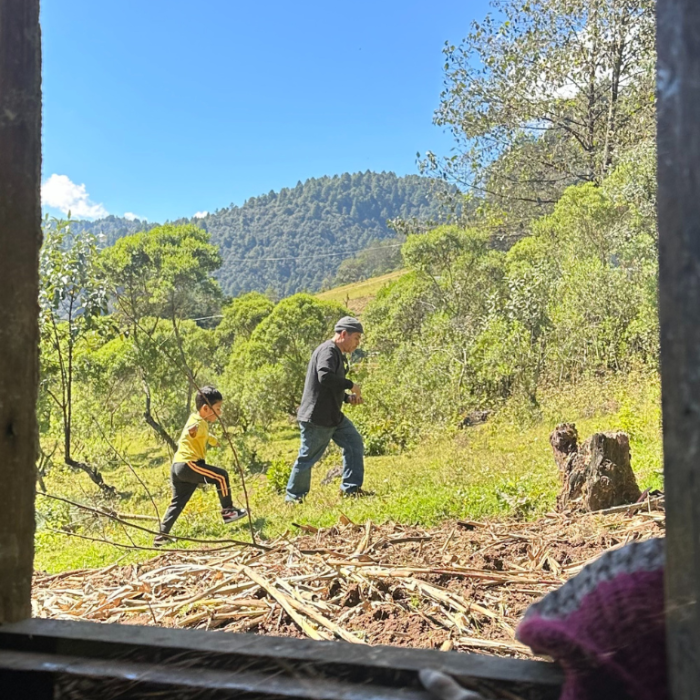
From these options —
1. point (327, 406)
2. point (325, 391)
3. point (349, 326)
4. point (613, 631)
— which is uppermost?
point (349, 326)

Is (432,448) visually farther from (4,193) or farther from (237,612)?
(4,193)

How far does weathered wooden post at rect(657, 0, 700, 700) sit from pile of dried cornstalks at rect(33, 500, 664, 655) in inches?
72.9

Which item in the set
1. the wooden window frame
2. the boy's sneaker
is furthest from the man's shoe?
the wooden window frame

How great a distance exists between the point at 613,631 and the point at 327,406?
5876 millimetres

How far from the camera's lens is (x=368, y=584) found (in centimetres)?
360

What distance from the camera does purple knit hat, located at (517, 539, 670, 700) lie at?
1109 millimetres

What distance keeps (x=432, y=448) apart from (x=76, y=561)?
20.1 feet

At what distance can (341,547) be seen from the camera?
4574mm

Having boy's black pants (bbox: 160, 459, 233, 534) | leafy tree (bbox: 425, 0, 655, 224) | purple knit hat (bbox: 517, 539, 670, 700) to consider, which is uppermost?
leafy tree (bbox: 425, 0, 655, 224)

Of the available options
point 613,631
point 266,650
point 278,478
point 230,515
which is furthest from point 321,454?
point 613,631

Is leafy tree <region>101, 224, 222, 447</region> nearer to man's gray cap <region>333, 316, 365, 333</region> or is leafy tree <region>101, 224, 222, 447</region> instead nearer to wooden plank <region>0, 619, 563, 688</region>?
man's gray cap <region>333, 316, 365, 333</region>

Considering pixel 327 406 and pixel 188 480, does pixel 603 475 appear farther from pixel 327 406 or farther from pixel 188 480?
pixel 188 480

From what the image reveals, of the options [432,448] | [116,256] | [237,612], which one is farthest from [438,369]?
[237,612]

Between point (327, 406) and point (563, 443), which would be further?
point (327, 406)
